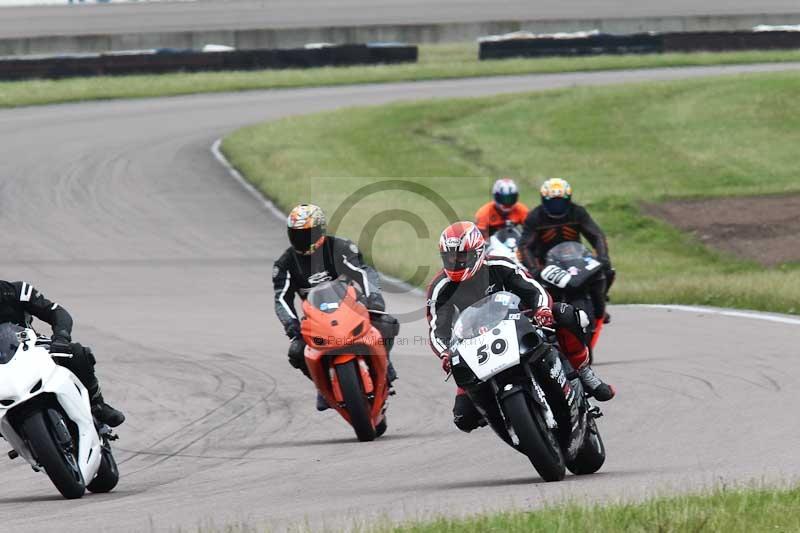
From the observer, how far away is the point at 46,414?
802cm

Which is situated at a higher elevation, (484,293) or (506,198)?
(484,293)

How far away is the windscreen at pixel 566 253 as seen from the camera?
479 inches

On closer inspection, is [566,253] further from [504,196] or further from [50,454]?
[50,454]

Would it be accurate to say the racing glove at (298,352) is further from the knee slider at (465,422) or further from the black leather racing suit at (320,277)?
the knee slider at (465,422)

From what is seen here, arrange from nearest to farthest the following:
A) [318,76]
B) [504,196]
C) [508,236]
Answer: [508,236], [504,196], [318,76]

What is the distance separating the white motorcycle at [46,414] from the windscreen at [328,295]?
84.0 inches

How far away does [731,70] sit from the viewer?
42.6m

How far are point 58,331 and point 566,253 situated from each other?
5155mm

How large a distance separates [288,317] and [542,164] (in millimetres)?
21900

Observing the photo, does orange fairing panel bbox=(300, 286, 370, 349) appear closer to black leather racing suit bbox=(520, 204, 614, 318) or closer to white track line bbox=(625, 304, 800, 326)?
black leather racing suit bbox=(520, 204, 614, 318)

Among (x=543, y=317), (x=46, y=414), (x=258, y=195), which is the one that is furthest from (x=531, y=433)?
(x=258, y=195)

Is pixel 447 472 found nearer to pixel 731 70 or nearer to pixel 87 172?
pixel 87 172

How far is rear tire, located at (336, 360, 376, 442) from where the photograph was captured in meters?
9.80

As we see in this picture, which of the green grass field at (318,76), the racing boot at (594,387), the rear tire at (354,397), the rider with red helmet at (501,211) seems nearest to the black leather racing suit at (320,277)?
the rear tire at (354,397)
